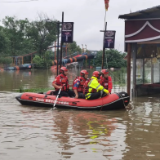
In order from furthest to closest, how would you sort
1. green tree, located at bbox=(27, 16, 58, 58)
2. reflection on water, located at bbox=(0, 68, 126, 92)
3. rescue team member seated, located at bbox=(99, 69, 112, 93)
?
green tree, located at bbox=(27, 16, 58, 58) < reflection on water, located at bbox=(0, 68, 126, 92) < rescue team member seated, located at bbox=(99, 69, 112, 93)

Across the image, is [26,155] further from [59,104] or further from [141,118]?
[59,104]

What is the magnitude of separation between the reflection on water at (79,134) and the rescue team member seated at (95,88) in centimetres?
74

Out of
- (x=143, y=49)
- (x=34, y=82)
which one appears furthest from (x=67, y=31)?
(x=34, y=82)

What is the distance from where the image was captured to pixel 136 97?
Result: 17.9 metres

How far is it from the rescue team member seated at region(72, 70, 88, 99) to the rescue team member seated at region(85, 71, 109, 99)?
0.44m

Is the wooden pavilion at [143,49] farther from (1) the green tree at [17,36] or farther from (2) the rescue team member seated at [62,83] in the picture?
(1) the green tree at [17,36]

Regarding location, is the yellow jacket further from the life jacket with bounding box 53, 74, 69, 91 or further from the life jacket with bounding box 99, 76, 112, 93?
the life jacket with bounding box 53, 74, 69, 91

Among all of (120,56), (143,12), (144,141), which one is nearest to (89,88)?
(143,12)

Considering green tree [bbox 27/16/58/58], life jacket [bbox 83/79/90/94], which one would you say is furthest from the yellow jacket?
green tree [bbox 27/16/58/58]

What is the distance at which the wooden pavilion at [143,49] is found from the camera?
16141mm

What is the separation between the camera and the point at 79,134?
29.9 ft

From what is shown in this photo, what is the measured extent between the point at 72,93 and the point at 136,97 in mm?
4141

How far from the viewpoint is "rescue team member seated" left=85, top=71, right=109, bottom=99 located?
44.1 feet

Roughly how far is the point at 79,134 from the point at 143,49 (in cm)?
1007
